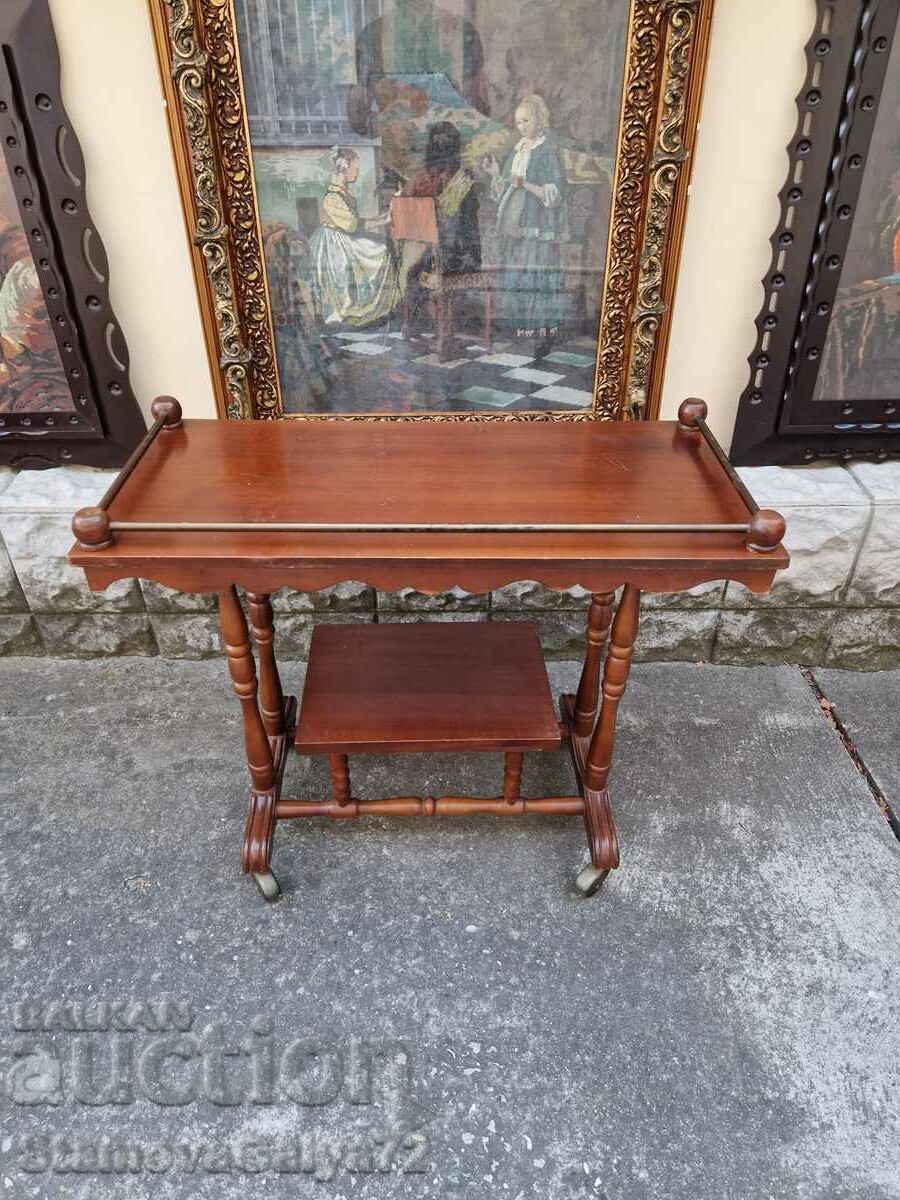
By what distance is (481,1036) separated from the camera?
2.01 m

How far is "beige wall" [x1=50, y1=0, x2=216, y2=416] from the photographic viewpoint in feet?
7.37

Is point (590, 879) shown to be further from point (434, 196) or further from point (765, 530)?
point (434, 196)

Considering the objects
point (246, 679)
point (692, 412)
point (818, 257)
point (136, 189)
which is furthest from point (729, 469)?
point (136, 189)

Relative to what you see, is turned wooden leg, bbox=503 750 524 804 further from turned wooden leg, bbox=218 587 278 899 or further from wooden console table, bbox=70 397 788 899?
turned wooden leg, bbox=218 587 278 899

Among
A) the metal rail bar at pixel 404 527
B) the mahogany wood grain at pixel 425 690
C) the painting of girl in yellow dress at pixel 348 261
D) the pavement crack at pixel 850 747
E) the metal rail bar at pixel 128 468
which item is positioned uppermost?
the painting of girl in yellow dress at pixel 348 261

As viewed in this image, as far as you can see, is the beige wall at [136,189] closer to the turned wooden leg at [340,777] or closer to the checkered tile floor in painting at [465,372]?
the checkered tile floor in painting at [465,372]

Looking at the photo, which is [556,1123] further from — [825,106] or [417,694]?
[825,106]

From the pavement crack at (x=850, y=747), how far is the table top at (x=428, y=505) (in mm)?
Result: 1292

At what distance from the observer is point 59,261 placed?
8.23 feet

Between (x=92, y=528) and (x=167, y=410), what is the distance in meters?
0.68

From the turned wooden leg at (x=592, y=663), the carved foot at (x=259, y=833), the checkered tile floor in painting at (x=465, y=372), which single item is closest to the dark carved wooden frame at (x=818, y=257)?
the checkered tile floor in painting at (x=465, y=372)

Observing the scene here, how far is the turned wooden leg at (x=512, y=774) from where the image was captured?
89.4 inches

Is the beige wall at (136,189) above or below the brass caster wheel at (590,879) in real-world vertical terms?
above

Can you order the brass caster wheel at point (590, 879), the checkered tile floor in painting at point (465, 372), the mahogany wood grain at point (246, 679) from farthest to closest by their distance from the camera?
the checkered tile floor in painting at point (465, 372) < the brass caster wheel at point (590, 879) < the mahogany wood grain at point (246, 679)
